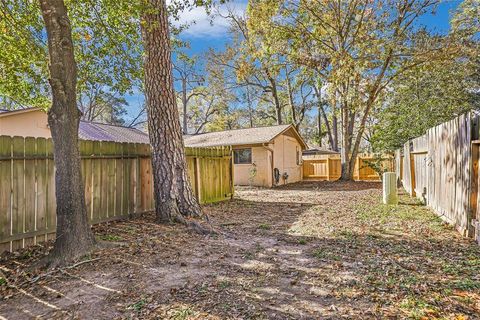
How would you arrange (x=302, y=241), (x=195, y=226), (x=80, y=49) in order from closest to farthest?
1. (x=302, y=241)
2. (x=195, y=226)
3. (x=80, y=49)

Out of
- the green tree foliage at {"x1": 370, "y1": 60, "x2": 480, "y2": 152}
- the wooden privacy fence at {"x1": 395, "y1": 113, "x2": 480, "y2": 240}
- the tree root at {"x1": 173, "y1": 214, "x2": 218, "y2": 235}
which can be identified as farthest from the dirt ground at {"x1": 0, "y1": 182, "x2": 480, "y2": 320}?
the green tree foliage at {"x1": 370, "y1": 60, "x2": 480, "y2": 152}

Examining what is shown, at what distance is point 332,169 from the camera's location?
20.7 m

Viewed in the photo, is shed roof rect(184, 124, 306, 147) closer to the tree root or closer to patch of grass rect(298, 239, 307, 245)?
the tree root

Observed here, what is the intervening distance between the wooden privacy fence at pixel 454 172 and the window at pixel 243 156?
387 inches

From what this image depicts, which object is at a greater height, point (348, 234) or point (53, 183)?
point (53, 183)

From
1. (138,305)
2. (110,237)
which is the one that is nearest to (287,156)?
(110,237)

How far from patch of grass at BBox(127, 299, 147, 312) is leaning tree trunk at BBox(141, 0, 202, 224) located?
311 centimetres

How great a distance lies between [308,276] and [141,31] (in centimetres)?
552

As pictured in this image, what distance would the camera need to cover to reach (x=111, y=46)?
20.5 feet

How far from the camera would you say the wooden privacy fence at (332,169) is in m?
19.7

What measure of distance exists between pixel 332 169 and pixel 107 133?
47.2ft

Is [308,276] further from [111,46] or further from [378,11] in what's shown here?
[378,11]

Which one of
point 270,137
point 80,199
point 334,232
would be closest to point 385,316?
point 334,232

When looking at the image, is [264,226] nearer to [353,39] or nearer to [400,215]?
[400,215]
